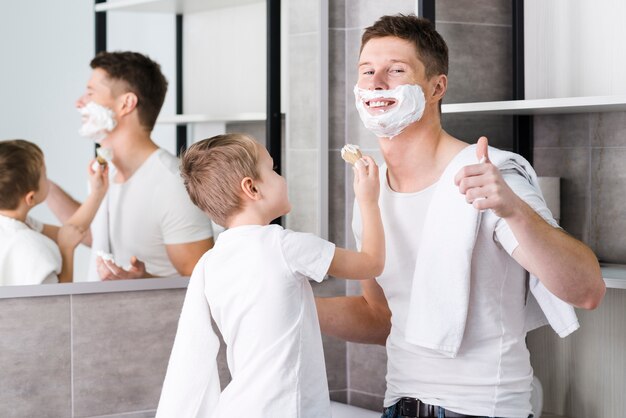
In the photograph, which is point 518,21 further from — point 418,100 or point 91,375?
point 91,375

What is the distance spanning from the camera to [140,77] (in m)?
2.01

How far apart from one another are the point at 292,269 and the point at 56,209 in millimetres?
601

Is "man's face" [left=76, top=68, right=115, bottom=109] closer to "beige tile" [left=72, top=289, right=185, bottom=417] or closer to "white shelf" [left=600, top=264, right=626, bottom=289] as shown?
"beige tile" [left=72, top=289, right=185, bottom=417]

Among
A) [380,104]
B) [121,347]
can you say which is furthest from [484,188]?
[121,347]

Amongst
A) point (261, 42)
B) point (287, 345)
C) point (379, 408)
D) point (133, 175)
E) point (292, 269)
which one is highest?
point (261, 42)

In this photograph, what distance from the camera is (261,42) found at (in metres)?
2.21

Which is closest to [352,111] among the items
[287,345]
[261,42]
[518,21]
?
[261,42]

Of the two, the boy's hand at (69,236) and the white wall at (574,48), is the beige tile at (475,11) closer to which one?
the white wall at (574,48)

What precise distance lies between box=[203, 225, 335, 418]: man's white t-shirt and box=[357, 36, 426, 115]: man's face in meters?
0.27

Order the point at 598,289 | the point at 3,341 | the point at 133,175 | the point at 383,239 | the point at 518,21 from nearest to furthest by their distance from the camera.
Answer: the point at 598,289
the point at 383,239
the point at 3,341
the point at 133,175
the point at 518,21

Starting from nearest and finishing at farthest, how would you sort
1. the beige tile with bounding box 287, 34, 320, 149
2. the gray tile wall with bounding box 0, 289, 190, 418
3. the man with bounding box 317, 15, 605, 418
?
1. the man with bounding box 317, 15, 605, 418
2. the gray tile wall with bounding box 0, 289, 190, 418
3. the beige tile with bounding box 287, 34, 320, 149

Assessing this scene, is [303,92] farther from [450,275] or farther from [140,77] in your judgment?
[450,275]

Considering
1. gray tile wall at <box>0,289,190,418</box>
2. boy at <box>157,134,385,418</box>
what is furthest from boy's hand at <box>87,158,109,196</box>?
boy at <box>157,134,385,418</box>

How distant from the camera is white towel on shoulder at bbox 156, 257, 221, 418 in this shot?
5.10ft
